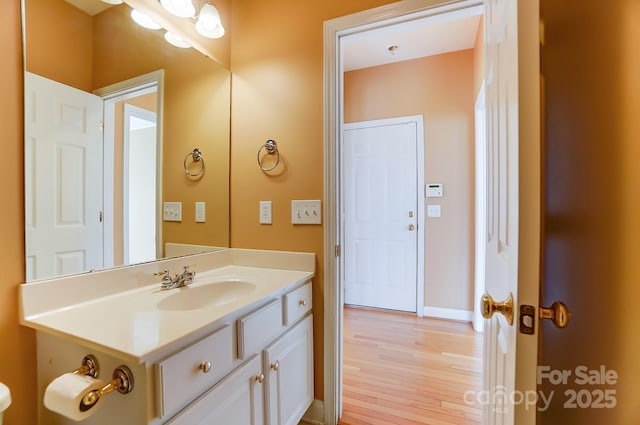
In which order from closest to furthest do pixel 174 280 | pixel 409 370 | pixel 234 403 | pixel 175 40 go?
pixel 234 403 < pixel 174 280 < pixel 175 40 < pixel 409 370

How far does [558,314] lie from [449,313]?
254 centimetres

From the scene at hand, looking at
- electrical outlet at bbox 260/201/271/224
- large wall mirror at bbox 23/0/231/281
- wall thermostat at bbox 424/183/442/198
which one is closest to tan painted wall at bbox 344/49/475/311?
wall thermostat at bbox 424/183/442/198

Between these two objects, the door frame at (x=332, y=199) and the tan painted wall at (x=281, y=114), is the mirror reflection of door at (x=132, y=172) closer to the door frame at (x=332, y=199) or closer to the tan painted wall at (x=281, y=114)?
the tan painted wall at (x=281, y=114)

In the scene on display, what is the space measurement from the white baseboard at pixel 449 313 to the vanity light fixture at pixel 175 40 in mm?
2986

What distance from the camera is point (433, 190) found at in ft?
9.36

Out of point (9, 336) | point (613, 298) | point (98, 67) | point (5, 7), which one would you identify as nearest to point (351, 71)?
point (98, 67)

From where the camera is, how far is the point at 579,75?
0.74 meters

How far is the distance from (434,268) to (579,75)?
240 cm

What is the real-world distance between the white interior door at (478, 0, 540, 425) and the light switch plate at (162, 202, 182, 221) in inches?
57.0

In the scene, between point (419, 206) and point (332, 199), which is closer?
point (332, 199)

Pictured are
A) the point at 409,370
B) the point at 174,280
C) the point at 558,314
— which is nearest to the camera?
the point at 558,314

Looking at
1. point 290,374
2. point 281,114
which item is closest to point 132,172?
point 281,114

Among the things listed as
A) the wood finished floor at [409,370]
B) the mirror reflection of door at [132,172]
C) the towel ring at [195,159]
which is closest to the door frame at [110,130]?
the mirror reflection of door at [132,172]

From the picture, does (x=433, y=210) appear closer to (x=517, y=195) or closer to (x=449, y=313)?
(x=449, y=313)
